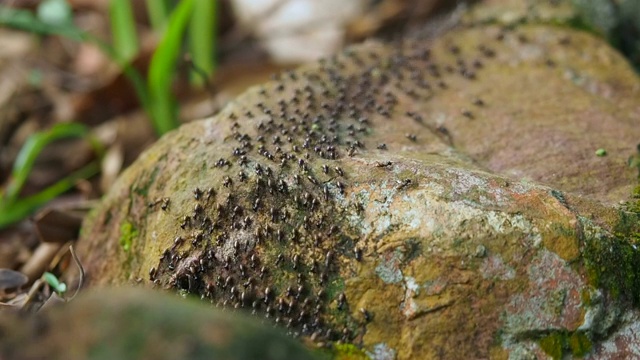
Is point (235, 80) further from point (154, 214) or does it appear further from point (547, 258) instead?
point (547, 258)

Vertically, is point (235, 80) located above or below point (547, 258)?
below

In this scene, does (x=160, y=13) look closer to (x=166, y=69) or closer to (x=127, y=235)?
(x=166, y=69)

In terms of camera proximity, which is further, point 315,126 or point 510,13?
point 510,13

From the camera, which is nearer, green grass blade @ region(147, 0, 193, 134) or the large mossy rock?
the large mossy rock

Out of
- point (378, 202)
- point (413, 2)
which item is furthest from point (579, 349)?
point (413, 2)

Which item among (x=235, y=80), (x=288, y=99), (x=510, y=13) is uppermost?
(x=288, y=99)

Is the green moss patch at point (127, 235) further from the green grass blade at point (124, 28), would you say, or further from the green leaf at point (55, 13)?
the green grass blade at point (124, 28)

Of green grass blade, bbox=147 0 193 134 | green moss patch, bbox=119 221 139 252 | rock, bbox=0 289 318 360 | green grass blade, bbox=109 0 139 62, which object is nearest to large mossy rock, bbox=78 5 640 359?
green moss patch, bbox=119 221 139 252

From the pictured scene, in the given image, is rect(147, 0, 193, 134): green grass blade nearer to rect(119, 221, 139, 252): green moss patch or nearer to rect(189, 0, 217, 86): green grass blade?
rect(189, 0, 217, 86): green grass blade
